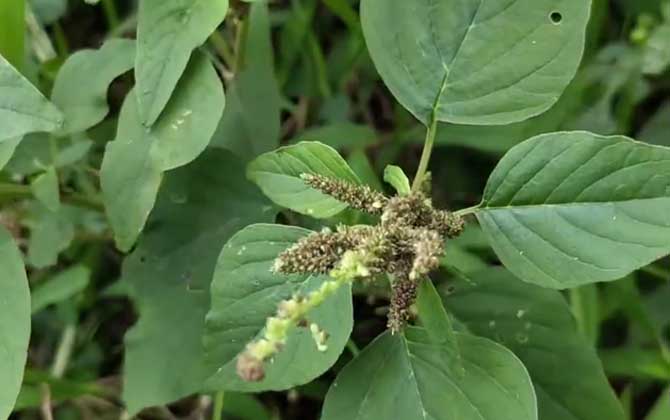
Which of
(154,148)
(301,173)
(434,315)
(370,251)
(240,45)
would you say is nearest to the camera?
(370,251)

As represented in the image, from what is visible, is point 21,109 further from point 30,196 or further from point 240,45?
point 240,45

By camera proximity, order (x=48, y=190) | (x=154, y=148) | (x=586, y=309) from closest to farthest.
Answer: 1. (x=154, y=148)
2. (x=48, y=190)
3. (x=586, y=309)

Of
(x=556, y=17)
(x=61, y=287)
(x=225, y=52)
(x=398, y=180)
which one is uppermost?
(x=556, y=17)

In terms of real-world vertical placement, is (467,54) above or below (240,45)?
above

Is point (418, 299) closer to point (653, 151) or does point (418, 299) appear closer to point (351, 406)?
point (351, 406)

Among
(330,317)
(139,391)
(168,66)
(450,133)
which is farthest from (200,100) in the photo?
(450,133)

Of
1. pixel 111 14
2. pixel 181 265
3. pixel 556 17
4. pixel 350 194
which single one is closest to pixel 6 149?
pixel 181 265

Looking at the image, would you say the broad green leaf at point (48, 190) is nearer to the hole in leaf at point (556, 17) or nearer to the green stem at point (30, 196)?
the green stem at point (30, 196)

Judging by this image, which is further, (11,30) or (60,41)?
(60,41)
